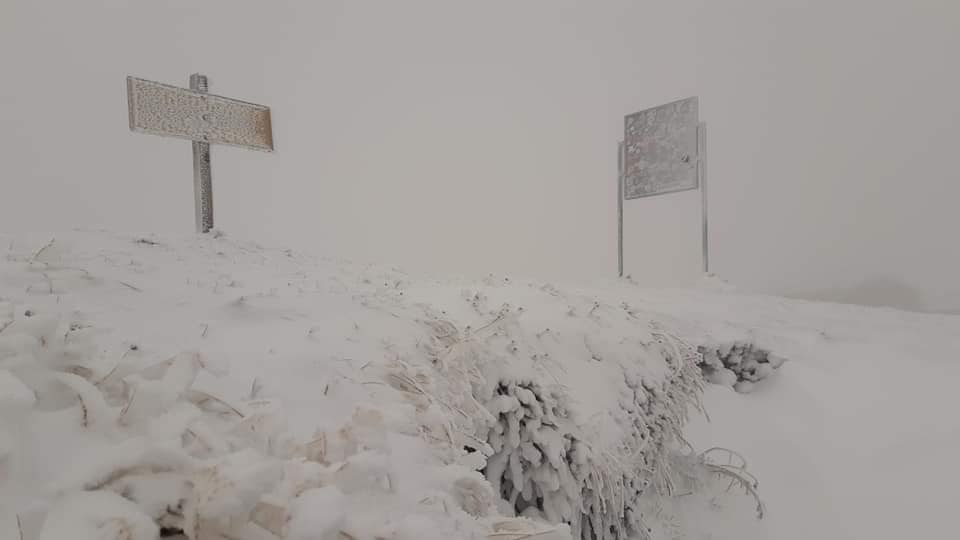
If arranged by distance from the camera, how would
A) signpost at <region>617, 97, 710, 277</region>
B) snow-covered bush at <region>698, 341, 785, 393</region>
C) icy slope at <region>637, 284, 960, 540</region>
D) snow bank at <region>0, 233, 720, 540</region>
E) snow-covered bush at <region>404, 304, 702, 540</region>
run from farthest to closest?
signpost at <region>617, 97, 710, 277</region>, snow-covered bush at <region>698, 341, 785, 393</region>, icy slope at <region>637, 284, 960, 540</region>, snow-covered bush at <region>404, 304, 702, 540</region>, snow bank at <region>0, 233, 720, 540</region>

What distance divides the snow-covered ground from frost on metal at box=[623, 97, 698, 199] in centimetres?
212

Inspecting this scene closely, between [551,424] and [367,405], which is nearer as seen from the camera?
[367,405]

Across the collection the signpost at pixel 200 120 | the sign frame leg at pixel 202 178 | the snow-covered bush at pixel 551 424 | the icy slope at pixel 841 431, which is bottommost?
the icy slope at pixel 841 431

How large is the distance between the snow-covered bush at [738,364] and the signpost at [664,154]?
216cm

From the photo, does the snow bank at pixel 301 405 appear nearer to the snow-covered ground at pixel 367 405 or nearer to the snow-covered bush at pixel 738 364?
the snow-covered ground at pixel 367 405

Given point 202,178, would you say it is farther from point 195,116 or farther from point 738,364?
point 738,364

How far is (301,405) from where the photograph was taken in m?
0.55

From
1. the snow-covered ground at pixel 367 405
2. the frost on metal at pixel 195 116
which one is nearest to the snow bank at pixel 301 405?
the snow-covered ground at pixel 367 405

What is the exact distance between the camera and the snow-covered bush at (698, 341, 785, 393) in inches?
73.5

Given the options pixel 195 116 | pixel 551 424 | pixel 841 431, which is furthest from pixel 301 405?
pixel 195 116

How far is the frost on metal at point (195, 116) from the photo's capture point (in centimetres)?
225

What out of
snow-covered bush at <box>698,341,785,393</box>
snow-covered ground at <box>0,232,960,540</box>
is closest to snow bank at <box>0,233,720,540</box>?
snow-covered ground at <box>0,232,960,540</box>

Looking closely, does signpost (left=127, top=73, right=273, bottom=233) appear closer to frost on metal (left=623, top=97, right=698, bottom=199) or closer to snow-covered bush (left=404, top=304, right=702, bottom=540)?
snow-covered bush (left=404, top=304, right=702, bottom=540)

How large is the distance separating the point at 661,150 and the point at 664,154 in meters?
0.04
